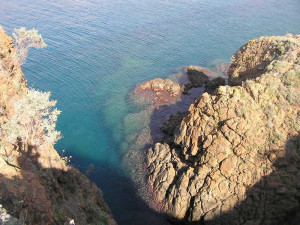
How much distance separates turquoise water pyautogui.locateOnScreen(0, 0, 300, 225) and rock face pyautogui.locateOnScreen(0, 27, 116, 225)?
631cm

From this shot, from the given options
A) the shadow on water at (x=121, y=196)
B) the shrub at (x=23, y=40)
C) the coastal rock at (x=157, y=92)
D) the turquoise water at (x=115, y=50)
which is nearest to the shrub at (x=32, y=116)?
the shrub at (x=23, y=40)

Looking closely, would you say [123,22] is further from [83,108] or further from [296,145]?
[296,145]

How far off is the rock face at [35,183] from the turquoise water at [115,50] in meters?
6.31

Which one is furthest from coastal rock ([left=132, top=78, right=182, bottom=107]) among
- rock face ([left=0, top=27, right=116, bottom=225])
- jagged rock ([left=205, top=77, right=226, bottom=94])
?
rock face ([left=0, top=27, right=116, bottom=225])

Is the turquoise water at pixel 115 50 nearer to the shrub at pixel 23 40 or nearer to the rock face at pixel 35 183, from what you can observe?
the rock face at pixel 35 183

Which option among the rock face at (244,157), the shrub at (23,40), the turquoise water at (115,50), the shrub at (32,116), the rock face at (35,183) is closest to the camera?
the rock face at (35,183)

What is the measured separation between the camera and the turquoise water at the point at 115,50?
136 feet

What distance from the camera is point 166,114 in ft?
163

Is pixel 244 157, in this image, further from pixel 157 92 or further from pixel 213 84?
pixel 157 92

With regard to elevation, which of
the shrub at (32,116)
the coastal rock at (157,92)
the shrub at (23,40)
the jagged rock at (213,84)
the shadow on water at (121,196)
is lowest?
the shadow on water at (121,196)

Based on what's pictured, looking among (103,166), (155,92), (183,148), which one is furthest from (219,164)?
(155,92)

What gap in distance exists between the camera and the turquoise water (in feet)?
136

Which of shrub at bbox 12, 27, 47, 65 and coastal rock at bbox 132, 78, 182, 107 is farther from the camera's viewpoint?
coastal rock at bbox 132, 78, 182, 107

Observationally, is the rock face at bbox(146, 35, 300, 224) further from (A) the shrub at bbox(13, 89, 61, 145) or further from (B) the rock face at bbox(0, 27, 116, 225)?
(A) the shrub at bbox(13, 89, 61, 145)
